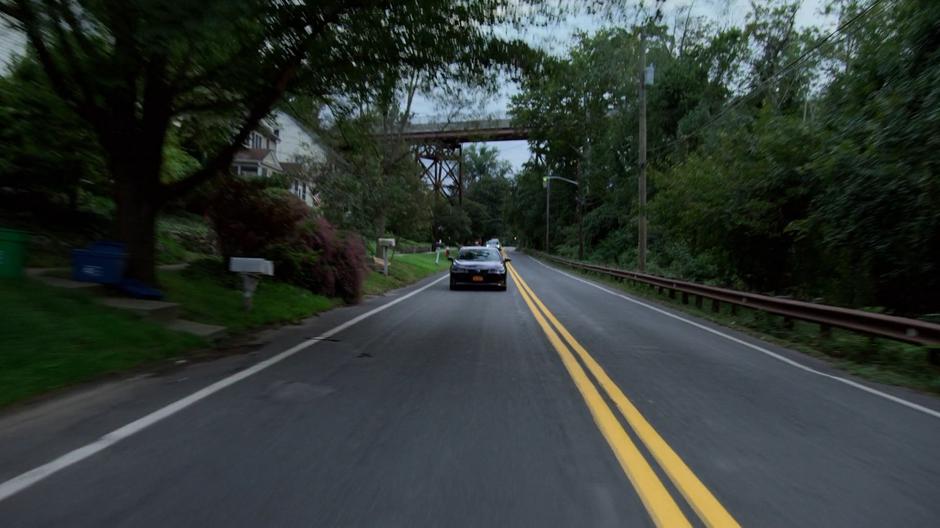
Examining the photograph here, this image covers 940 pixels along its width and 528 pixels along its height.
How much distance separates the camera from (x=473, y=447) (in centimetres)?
450

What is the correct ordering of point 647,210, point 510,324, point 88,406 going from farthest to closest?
point 647,210
point 510,324
point 88,406

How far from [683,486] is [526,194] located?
71742 millimetres

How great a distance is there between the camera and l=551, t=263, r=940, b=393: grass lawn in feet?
26.3

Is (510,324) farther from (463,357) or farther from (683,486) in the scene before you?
(683,486)

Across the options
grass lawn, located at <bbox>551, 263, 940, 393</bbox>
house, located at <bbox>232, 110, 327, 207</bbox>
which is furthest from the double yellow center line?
house, located at <bbox>232, 110, 327, 207</bbox>

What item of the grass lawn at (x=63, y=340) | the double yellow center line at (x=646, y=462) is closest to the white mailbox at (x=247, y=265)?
the grass lawn at (x=63, y=340)

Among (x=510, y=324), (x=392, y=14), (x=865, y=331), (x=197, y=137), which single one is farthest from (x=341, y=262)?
(x=865, y=331)

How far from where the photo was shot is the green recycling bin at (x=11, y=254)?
24.5ft

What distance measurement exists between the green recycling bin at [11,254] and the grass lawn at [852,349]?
35.2 feet

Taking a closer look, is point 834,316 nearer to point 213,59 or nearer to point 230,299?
point 230,299

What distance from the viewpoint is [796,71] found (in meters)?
29.8

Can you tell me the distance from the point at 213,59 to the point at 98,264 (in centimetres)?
353

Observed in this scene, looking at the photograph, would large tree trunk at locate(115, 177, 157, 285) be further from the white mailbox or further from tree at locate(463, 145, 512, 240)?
tree at locate(463, 145, 512, 240)

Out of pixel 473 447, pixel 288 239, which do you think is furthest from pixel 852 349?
pixel 288 239
